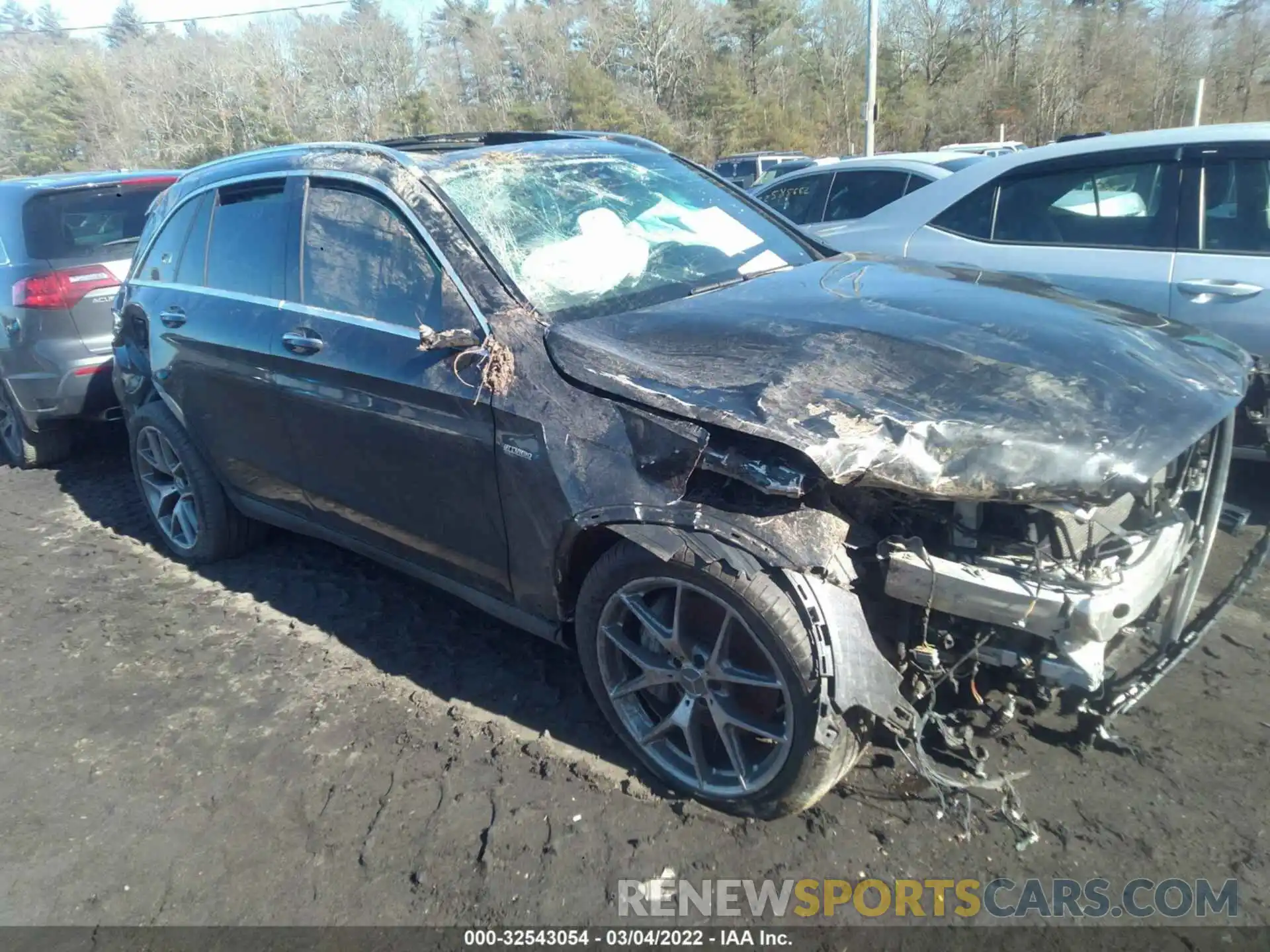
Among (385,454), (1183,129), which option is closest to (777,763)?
(385,454)

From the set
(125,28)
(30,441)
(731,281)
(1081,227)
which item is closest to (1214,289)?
(1081,227)

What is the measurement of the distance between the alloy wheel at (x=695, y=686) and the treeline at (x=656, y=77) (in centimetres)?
3679

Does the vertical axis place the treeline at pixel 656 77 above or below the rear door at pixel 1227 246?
above

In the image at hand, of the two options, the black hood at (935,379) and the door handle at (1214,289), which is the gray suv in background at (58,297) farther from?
the door handle at (1214,289)

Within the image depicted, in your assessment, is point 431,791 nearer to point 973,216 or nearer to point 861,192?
point 973,216

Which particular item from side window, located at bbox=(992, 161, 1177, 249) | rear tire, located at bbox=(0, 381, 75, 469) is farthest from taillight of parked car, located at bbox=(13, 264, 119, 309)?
side window, located at bbox=(992, 161, 1177, 249)

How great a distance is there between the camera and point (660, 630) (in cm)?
262

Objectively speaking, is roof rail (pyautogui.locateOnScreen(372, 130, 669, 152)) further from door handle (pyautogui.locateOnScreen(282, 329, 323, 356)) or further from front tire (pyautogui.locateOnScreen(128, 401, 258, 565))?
front tire (pyautogui.locateOnScreen(128, 401, 258, 565))

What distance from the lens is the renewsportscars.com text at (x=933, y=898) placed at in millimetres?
2270

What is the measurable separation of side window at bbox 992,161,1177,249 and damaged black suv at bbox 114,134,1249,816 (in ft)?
5.56

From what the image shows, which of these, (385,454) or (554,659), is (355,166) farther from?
(554,659)

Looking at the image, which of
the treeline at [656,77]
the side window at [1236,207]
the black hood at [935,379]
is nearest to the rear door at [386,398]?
the black hood at [935,379]

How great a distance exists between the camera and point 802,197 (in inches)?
317

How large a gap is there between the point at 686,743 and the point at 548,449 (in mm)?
990
